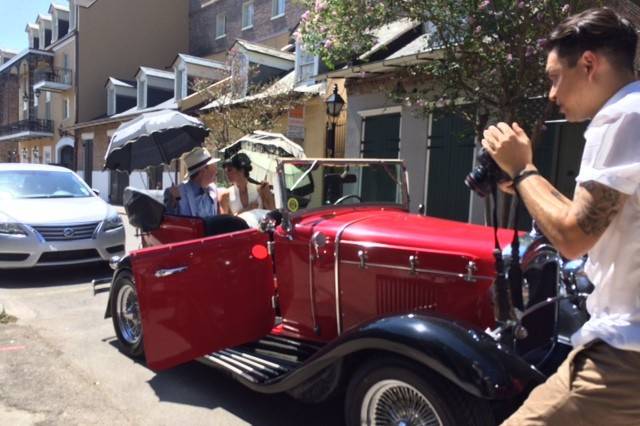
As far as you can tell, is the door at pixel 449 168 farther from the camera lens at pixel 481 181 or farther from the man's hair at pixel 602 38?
the man's hair at pixel 602 38

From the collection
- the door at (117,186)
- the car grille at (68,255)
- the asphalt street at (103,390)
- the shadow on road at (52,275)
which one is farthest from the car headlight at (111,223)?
the door at (117,186)

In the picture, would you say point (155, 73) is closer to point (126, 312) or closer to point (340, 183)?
point (126, 312)

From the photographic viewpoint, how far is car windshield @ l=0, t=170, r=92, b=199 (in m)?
7.59

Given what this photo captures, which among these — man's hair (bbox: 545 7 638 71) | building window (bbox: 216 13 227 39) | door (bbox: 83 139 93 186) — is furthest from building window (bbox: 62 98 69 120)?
man's hair (bbox: 545 7 638 71)

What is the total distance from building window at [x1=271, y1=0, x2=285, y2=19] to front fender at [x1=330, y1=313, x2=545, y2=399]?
20609 millimetres

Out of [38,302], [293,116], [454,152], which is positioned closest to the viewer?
[38,302]

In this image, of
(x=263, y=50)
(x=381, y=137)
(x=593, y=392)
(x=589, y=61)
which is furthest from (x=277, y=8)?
(x=593, y=392)

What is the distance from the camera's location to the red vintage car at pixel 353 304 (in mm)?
2355

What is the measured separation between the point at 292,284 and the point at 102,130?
23.8 metres

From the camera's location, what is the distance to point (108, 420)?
10.6 ft

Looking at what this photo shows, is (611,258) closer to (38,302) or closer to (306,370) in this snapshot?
(306,370)

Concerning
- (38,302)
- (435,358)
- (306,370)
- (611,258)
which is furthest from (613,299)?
(38,302)

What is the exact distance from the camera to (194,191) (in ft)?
16.7

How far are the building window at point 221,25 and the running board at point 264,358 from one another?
23.4 metres
